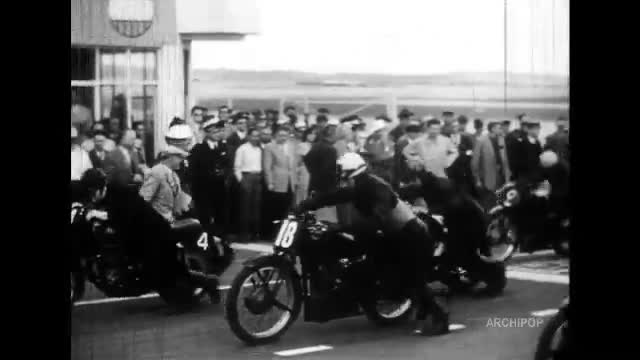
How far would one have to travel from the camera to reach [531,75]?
8508 millimetres

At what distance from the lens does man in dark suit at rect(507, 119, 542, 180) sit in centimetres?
852

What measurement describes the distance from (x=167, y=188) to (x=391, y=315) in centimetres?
180

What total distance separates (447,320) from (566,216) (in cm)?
110

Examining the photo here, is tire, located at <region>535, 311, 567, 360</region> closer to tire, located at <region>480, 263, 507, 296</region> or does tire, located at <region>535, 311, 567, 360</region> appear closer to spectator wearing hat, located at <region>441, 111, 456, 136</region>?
tire, located at <region>480, 263, 507, 296</region>

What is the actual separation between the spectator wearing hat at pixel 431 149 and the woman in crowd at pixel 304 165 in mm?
657

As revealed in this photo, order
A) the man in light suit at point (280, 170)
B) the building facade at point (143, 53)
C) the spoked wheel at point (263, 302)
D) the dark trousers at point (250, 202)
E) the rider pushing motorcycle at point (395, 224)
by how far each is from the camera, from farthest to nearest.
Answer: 1. the building facade at point (143, 53)
2. the dark trousers at point (250, 202)
3. the man in light suit at point (280, 170)
4. the rider pushing motorcycle at point (395, 224)
5. the spoked wheel at point (263, 302)

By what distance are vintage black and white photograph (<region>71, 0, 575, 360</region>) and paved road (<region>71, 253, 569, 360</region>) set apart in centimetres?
1

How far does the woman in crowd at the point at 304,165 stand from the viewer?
838cm

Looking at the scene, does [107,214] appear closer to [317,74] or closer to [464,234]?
[317,74]

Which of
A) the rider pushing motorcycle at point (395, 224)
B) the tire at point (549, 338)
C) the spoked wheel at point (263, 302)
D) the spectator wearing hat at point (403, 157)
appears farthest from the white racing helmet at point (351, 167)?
the tire at point (549, 338)

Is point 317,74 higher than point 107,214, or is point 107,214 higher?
point 317,74

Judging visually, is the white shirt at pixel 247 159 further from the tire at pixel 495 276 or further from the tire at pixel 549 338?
the tire at pixel 549 338
